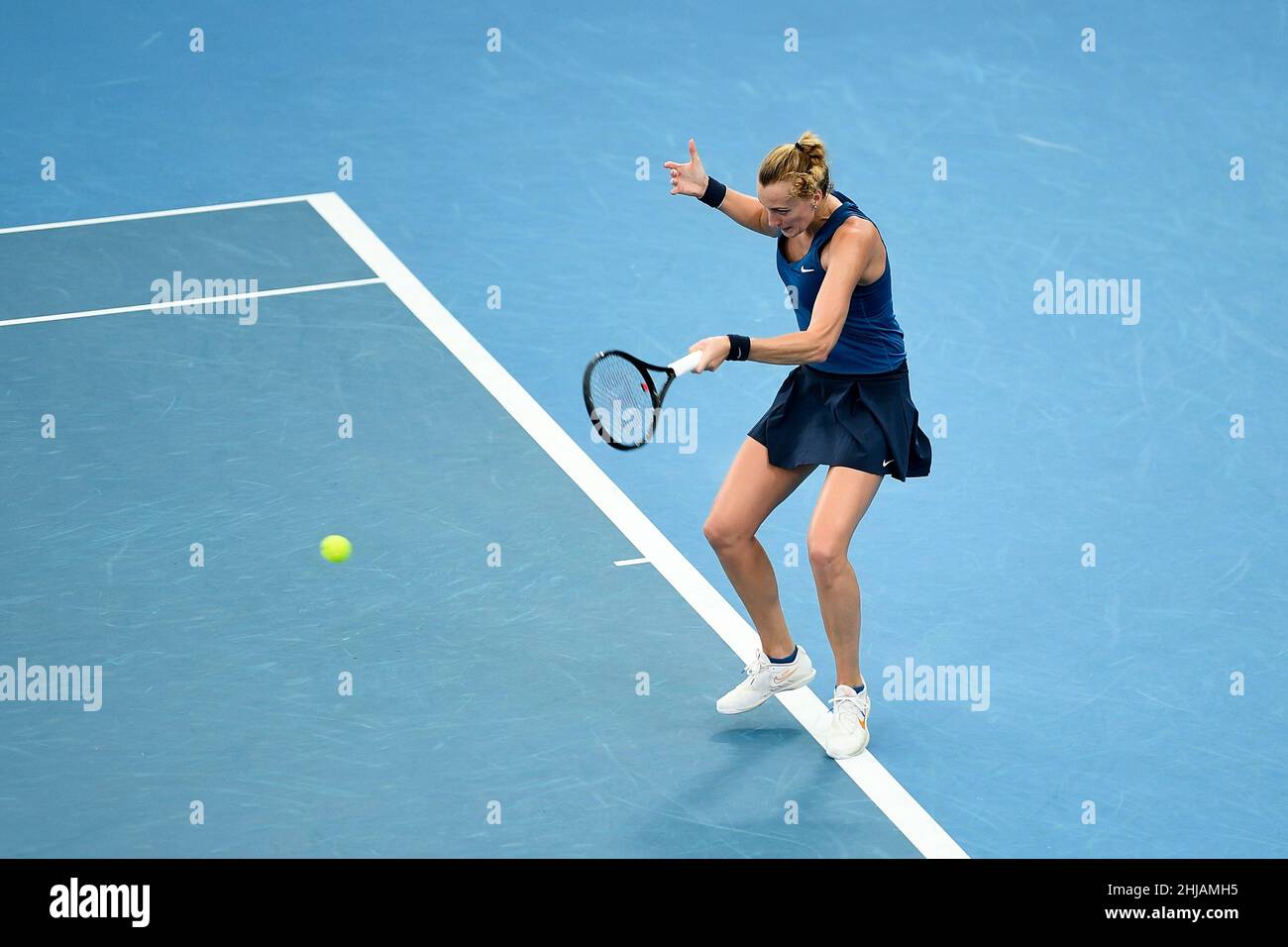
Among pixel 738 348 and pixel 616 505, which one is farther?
pixel 616 505

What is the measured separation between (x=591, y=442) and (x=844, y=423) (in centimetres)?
256

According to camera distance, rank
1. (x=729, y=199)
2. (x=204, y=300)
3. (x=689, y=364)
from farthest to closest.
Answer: (x=204, y=300) → (x=729, y=199) → (x=689, y=364)

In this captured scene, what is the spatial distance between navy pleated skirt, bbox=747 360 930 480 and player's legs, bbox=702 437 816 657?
0.07m

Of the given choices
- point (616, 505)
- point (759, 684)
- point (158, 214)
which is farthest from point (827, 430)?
point (158, 214)

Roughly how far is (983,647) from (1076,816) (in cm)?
110

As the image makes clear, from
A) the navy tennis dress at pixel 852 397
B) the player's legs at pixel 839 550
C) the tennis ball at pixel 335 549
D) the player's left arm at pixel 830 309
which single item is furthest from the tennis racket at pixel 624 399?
the tennis ball at pixel 335 549

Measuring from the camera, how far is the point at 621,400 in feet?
20.2

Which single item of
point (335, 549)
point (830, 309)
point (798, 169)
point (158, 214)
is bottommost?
point (335, 549)

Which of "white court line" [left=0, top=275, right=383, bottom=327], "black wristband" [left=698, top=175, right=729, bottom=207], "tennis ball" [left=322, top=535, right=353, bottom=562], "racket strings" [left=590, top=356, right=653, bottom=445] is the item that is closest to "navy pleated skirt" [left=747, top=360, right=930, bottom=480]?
"racket strings" [left=590, top=356, right=653, bottom=445]

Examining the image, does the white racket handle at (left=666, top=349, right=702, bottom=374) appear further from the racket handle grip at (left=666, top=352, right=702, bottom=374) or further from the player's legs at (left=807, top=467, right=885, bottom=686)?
the player's legs at (left=807, top=467, right=885, bottom=686)

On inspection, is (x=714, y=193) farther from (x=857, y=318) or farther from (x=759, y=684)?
(x=759, y=684)

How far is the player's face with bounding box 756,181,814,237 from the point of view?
233 inches

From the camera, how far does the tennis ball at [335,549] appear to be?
24.8 feet

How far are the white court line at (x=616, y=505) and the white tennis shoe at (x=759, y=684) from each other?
0.41 feet
